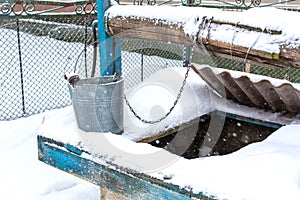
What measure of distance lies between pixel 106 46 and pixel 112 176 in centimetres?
107

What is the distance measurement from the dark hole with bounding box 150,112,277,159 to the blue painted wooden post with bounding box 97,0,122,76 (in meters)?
0.69

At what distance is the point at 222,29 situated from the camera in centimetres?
216

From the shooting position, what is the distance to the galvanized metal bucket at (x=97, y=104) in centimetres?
235

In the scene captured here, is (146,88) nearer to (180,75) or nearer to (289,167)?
(180,75)

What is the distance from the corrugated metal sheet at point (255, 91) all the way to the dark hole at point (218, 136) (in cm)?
19

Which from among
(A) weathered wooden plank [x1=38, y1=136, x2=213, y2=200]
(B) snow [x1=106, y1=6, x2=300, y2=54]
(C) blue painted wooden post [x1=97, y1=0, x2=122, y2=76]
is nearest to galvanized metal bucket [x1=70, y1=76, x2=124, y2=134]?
(A) weathered wooden plank [x1=38, y1=136, x2=213, y2=200]

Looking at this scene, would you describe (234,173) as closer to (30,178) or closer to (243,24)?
(243,24)

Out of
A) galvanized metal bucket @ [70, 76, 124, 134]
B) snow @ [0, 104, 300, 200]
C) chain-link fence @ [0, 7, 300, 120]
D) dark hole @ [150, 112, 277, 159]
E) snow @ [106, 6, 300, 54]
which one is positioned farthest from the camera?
chain-link fence @ [0, 7, 300, 120]

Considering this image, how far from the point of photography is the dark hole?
3.10 m

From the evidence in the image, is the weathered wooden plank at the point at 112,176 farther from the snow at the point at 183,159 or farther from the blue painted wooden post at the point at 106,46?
the blue painted wooden post at the point at 106,46

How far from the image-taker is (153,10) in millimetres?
2596

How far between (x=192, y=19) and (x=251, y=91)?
39.8 inches

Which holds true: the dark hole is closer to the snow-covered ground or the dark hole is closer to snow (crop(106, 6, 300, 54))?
the snow-covered ground

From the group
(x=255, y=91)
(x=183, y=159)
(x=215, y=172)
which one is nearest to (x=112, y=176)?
(x=183, y=159)
